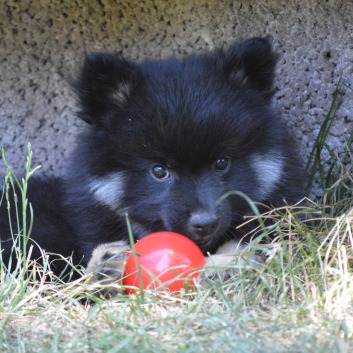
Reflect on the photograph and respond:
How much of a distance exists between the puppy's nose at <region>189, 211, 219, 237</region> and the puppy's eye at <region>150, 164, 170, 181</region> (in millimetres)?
302

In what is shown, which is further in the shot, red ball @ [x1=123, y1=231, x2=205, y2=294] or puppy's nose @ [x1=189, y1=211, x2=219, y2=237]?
puppy's nose @ [x1=189, y1=211, x2=219, y2=237]

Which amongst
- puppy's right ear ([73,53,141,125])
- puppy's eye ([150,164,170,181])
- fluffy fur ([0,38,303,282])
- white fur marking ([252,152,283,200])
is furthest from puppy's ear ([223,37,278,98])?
puppy's eye ([150,164,170,181])

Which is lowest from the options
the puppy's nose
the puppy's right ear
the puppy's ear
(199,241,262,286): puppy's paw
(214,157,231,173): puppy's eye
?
(199,241,262,286): puppy's paw

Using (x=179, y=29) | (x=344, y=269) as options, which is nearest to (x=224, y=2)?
(x=179, y=29)

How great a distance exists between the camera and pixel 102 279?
351cm

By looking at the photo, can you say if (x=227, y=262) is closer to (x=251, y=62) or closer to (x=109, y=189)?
(x=109, y=189)

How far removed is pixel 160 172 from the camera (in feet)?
11.8

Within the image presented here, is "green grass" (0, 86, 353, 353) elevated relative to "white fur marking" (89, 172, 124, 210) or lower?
lower

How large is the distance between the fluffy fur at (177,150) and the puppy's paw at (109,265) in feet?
0.06

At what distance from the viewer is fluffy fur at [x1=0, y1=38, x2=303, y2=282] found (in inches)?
138

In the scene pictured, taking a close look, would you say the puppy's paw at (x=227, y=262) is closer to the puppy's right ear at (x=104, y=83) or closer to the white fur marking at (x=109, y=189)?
the white fur marking at (x=109, y=189)

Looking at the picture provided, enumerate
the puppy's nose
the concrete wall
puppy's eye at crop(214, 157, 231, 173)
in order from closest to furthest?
1. the puppy's nose
2. puppy's eye at crop(214, 157, 231, 173)
3. the concrete wall

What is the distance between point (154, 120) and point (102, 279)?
0.83 metres

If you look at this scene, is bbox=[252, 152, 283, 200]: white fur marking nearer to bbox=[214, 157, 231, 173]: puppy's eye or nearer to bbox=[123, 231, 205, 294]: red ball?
bbox=[214, 157, 231, 173]: puppy's eye
